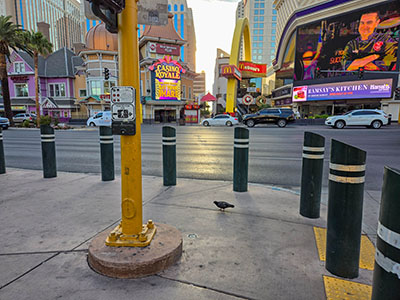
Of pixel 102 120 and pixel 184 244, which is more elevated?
pixel 102 120

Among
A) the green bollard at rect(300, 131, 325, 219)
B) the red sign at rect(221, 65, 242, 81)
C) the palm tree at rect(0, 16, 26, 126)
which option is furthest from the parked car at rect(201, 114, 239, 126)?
the green bollard at rect(300, 131, 325, 219)

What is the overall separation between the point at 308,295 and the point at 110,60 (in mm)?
43311

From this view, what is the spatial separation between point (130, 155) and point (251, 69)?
163 ft

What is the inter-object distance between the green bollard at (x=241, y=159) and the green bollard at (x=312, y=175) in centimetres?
127

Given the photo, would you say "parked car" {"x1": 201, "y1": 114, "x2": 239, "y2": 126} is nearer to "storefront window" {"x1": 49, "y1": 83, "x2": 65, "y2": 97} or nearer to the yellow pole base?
"storefront window" {"x1": 49, "y1": 83, "x2": 65, "y2": 97}

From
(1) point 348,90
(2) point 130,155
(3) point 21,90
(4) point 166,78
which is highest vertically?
(4) point 166,78

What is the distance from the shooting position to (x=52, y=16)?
136 metres

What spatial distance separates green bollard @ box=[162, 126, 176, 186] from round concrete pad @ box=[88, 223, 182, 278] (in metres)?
2.62

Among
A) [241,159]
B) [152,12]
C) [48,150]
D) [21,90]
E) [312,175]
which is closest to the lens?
[152,12]

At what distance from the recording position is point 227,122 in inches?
1252

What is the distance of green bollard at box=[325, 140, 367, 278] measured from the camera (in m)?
2.38

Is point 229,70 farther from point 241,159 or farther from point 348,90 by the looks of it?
point 241,159

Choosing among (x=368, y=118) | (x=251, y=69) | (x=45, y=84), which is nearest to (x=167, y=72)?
(x=251, y=69)

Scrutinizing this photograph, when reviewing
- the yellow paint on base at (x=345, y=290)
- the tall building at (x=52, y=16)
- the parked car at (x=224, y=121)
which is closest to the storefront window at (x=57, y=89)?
the parked car at (x=224, y=121)
